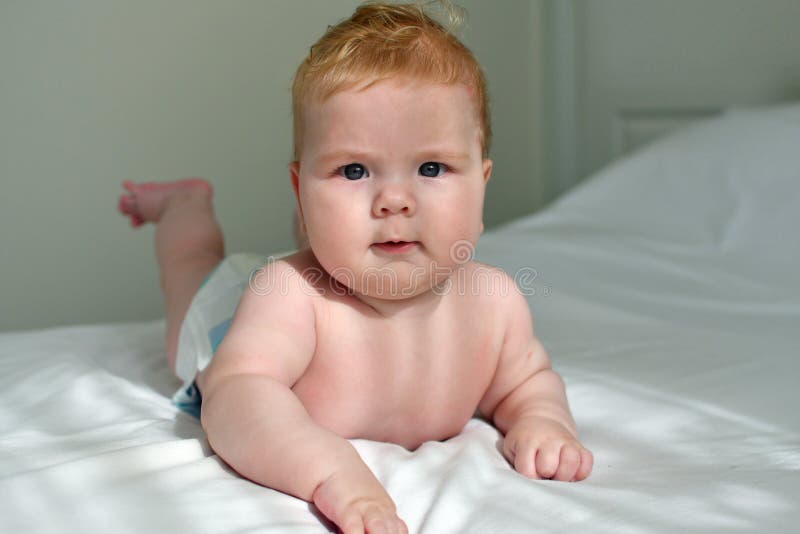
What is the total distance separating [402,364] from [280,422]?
0.19m

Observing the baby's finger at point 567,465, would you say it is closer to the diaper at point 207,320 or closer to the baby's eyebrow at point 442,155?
the baby's eyebrow at point 442,155

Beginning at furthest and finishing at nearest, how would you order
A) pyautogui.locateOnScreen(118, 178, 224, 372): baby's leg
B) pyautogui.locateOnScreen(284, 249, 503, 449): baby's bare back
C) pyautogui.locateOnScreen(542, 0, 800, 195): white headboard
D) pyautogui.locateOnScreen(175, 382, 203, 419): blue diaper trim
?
1. pyautogui.locateOnScreen(542, 0, 800, 195): white headboard
2. pyautogui.locateOnScreen(118, 178, 224, 372): baby's leg
3. pyautogui.locateOnScreen(175, 382, 203, 419): blue diaper trim
4. pyautogui.locateOnScreen(284, 249, 503, 449): baby's bare back


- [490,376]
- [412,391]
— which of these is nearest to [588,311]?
[490,376]

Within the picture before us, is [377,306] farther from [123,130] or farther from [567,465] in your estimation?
[123,130]

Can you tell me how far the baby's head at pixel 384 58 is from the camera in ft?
2.60

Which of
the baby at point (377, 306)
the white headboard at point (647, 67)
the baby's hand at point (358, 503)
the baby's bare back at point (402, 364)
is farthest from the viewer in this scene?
the white headboard at point (647, 67)

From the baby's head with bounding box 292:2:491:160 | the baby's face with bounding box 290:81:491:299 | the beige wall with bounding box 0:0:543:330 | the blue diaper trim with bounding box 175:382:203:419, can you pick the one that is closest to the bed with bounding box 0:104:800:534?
the blue diaper trim with bounding box 175:382:203:419

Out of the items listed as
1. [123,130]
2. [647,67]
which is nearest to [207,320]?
[123,130]

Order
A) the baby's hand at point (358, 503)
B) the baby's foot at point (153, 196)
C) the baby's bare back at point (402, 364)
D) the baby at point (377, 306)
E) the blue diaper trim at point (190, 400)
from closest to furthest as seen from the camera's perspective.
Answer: the baby's hand at point (358, 503) → the baby at point (377, 306) → the baby's bare back at point (402, 364) → the blue diaper trim at point (190, 400) → the baby's foot at point (153, 196)

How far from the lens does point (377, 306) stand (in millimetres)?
895

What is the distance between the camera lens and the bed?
698 millimetres

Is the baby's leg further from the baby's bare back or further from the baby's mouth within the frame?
the baby's mouth

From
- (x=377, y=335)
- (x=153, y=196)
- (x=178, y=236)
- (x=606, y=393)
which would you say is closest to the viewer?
(x=377, y=335)

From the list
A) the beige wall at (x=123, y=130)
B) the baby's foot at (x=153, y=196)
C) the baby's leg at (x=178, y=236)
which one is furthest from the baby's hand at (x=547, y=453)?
the beige wall at (x=123, y=130)
